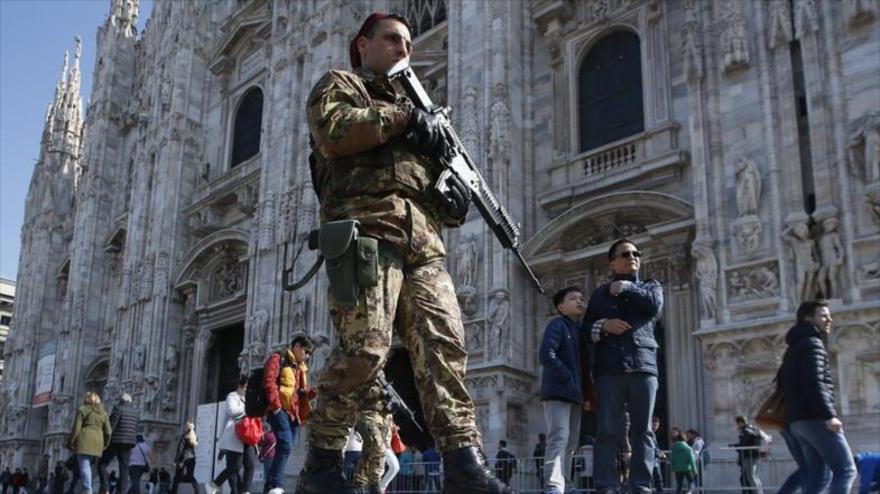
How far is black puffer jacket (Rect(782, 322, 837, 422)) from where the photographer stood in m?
5.60

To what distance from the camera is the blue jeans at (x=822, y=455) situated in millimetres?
5477

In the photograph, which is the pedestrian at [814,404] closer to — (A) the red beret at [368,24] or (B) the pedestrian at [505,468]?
(A) the red beret at [368,24]

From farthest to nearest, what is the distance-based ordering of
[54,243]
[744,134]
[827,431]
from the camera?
[54,243] → [744,134] → [827,431]

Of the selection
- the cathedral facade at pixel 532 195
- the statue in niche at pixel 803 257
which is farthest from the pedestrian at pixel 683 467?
the statue in niche at pixel 803 257

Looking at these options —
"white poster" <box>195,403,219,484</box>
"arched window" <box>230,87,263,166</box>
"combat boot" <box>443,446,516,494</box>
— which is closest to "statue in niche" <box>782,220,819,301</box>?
"white poster" <box>195,403,219,484</box>

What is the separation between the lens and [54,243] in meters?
32.8

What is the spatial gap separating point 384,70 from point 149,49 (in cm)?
2833

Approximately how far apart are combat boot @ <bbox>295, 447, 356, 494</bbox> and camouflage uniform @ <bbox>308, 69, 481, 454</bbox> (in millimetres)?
40

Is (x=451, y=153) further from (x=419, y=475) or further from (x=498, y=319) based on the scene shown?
(x=498, y=319)

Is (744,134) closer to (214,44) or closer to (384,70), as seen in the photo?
(384,70)

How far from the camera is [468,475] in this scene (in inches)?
127

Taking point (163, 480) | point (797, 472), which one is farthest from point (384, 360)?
point (163, 480)

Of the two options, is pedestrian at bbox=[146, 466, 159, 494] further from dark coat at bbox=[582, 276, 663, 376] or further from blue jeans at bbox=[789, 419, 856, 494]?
blue jeans at bbox=[789, 419, 856, 494]

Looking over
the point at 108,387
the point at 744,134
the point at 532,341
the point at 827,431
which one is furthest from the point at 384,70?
the point at 108,387
